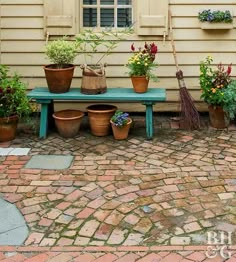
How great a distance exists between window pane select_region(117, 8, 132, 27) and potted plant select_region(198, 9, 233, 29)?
92 cm

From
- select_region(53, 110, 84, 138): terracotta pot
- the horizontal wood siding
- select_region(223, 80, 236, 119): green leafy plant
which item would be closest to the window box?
the horizontal wood siding

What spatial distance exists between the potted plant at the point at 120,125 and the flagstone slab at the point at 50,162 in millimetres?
722

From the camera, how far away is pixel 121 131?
5273 mm

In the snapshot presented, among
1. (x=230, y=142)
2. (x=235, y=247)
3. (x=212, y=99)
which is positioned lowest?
(x=235, y=247)

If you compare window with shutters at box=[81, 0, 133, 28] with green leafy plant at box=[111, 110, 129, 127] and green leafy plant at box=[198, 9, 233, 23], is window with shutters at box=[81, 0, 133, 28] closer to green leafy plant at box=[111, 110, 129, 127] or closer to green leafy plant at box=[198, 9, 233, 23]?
green leafy plant at box=[198, 9, 233, 23]

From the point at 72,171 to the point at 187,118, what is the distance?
6.24 feet

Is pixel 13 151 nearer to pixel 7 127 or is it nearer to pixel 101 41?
pixel 7 127

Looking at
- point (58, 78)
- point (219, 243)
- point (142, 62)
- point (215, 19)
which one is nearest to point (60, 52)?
point (58, 78)

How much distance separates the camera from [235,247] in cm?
307

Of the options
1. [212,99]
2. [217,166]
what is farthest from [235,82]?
[217,166]

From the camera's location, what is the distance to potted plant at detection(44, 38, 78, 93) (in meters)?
5.30

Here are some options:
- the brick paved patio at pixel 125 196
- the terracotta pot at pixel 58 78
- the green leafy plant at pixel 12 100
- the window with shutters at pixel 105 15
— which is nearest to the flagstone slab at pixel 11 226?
the brick paved patio at pixel 125 196

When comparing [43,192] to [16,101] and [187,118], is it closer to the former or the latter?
[16,101]

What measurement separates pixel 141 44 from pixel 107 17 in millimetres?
597
